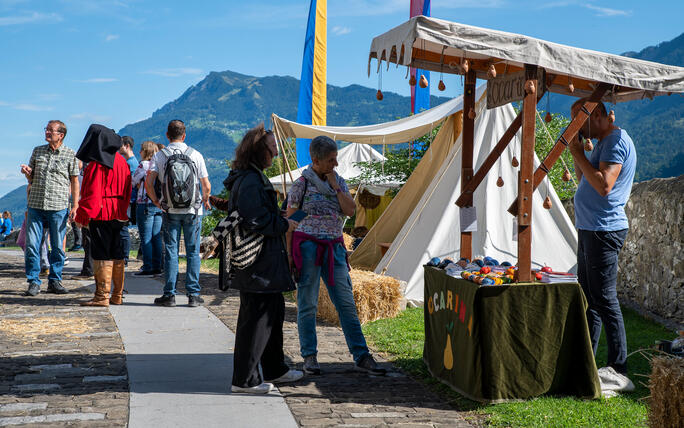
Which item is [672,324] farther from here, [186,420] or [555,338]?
[186,420]

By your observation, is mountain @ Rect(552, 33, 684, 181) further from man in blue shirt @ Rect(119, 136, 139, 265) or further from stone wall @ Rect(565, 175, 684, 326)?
man in blue shirt @ Rect(119, 136, 139, 265)

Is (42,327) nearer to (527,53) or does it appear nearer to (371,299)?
(371,299)

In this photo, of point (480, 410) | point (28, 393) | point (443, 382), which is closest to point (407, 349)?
point (443, 382)

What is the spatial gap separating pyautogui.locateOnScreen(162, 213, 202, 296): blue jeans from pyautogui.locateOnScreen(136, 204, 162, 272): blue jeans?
2.38 metres

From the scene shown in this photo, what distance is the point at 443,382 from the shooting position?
14.4 ft

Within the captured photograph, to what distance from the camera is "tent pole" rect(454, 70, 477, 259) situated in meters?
5.14

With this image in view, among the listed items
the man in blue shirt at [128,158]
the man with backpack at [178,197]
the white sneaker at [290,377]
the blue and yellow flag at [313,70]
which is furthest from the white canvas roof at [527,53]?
the blue and yellow flag at [313,70]

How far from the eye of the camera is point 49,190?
24.7 ft

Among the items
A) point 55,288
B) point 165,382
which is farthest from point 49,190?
point 165,382

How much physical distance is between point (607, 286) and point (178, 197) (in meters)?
4.17

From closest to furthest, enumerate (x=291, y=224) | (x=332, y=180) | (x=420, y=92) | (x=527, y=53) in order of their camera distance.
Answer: (x=527, y=53), (x=291, y=224), (x=332, y=180), (x=420, y=92)

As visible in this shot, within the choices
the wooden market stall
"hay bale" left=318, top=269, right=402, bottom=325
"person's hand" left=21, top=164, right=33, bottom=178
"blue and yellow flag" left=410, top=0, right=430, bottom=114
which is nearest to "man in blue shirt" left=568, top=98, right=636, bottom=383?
the wooden market stall

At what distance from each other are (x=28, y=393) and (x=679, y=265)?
588cm

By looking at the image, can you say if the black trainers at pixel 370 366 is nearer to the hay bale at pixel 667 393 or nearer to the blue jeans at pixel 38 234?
the hay bale at pixel 667 393
